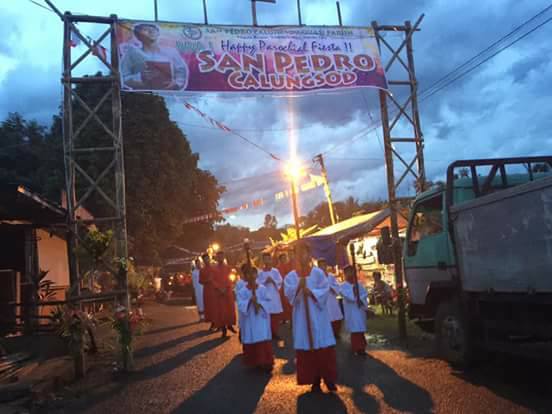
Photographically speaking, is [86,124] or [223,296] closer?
[86,124]

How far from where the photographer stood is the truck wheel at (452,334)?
730 centimetres

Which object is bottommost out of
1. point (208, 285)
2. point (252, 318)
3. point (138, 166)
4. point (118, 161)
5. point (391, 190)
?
point (252, 318)

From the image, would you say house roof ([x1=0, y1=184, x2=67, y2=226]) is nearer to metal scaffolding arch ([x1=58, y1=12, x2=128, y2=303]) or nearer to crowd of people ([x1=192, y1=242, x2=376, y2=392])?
metal scaffolding arch ([x1=58, y1=12, x2=128, y2=303])

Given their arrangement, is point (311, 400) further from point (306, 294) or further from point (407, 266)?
point (407, 266)

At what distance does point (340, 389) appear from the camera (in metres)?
6.97

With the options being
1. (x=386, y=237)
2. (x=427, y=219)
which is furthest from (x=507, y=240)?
(x=386, y=237)

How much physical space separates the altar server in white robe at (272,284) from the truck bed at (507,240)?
4.45m

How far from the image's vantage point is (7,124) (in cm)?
3231

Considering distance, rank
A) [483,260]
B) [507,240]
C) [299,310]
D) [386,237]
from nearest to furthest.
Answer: [507,240]
[483,260]
[299,310]
[386,237]

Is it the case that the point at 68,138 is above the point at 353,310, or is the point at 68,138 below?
above

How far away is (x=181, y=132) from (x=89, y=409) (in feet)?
73.7

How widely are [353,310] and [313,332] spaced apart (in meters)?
3.10

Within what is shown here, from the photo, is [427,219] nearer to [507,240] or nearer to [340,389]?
[507,240]

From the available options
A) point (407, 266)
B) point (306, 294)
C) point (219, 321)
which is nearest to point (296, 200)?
point (219, 321)
